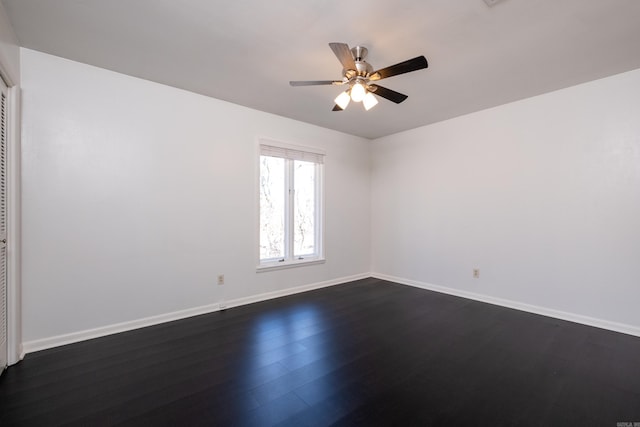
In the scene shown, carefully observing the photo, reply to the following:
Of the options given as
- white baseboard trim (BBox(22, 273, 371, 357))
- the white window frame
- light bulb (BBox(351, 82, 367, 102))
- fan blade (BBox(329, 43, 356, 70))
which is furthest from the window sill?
fan blade (BBox(329, 43, 356, 70))

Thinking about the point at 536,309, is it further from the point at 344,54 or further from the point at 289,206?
the point at 344,54

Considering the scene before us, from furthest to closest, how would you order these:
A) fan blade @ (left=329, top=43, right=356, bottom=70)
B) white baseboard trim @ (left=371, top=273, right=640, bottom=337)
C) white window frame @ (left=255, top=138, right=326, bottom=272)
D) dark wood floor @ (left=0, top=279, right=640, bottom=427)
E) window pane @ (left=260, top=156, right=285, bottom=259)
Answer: window pane @ (left=260, top=156, right=285, bottom=259), white window frame @ (left=255, top=138, right=326, bottom=272), white baseboard trim @ (left=371, top=273, right=640, bottom=337), fan blade @ (left=329, top=43, right=356, bottom=70), dark wood floor @ (left=0, top=279, right=640, bottom=427)

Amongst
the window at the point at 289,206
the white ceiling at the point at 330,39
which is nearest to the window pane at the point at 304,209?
the window at the point at 289,206

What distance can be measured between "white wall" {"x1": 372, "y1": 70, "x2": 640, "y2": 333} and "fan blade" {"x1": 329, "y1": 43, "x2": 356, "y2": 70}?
2.50 m

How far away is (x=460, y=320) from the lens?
304 centimetres

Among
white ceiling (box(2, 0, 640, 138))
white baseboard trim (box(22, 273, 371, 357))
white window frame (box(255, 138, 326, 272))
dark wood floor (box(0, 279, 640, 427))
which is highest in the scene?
white ceiling (box(2, 0, 640, 138))

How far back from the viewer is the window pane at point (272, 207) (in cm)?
385

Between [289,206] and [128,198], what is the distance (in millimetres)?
1953

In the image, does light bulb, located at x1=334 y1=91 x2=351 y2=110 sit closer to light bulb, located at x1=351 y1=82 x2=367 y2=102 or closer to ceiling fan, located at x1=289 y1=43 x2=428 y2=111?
ceiling fan, located at x1=289 y1=43 x2=428 y2=111

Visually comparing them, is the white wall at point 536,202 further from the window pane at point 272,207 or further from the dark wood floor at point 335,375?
the window pane at point 272,207

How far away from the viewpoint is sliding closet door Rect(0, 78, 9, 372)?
6.50 ft

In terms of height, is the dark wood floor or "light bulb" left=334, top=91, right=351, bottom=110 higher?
"light bulb" left=334, top=91, right=351, bottom=110

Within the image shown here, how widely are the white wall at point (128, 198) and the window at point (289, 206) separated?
23 centimetres

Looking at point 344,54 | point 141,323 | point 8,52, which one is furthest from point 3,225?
point 344,54
